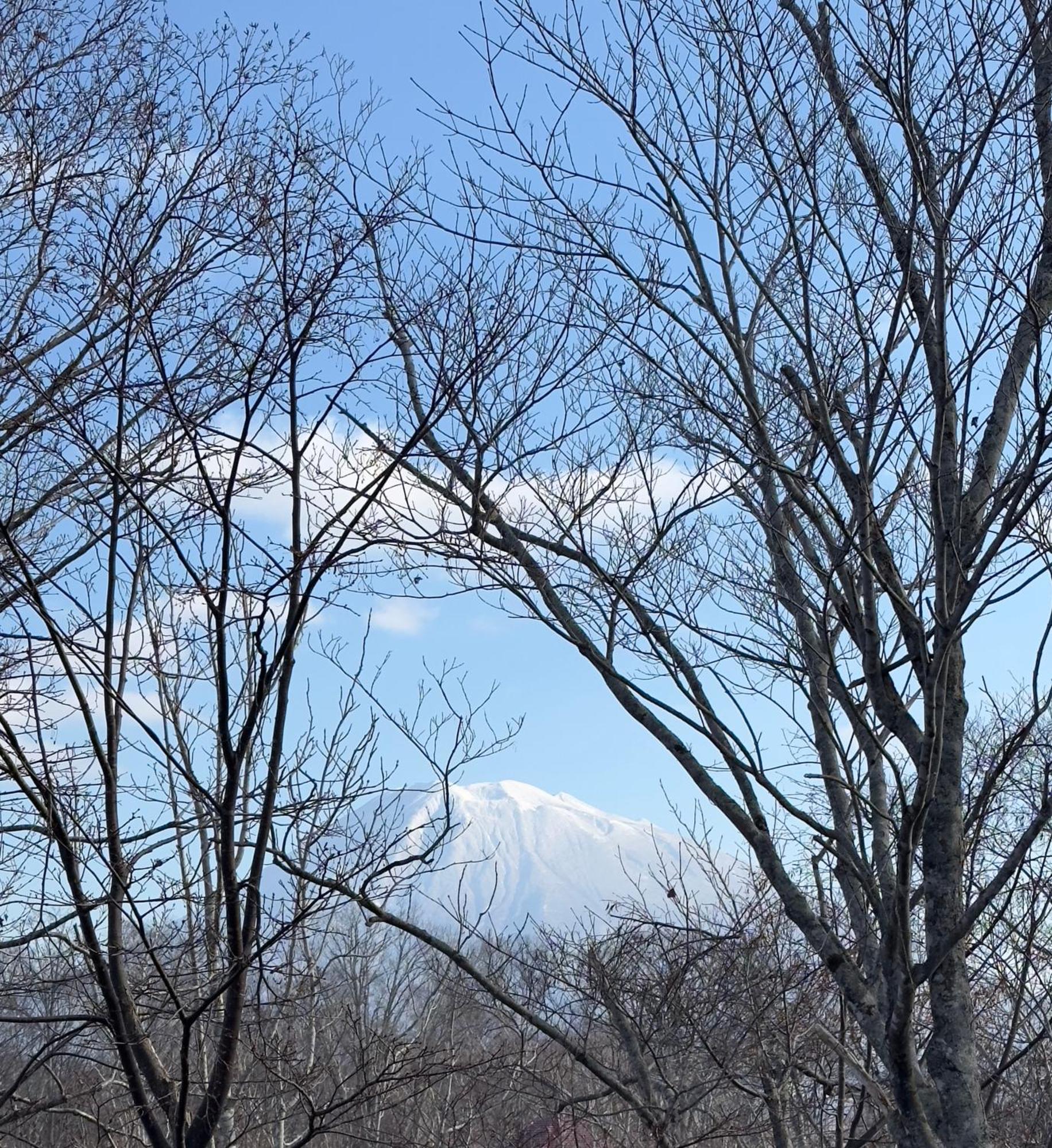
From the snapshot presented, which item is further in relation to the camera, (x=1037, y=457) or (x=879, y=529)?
(x=879, y=529)

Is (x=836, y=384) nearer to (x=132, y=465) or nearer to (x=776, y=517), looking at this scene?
(x=776, y=517)

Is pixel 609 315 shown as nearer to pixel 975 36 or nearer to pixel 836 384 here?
pixel 836 384

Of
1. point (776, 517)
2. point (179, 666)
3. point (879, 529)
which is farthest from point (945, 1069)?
point (179, 666)

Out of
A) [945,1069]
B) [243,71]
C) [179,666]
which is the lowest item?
[945,1069]

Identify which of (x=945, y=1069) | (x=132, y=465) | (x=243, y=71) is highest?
(x=243, y=71)

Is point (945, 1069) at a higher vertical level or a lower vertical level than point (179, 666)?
lower

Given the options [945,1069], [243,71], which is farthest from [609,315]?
[945,1069]

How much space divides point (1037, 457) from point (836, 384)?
86 centimetres

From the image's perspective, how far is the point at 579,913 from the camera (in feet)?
28.0

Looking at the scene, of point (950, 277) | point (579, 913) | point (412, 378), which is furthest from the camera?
point (579, 913)

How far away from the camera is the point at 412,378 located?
160 inches

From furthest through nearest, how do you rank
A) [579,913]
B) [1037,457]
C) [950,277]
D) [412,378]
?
[579,913], [412,378], [950,277], [1037,457]

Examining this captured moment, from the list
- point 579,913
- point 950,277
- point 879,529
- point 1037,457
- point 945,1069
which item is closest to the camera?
point 1037,457

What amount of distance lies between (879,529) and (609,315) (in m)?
1.53
